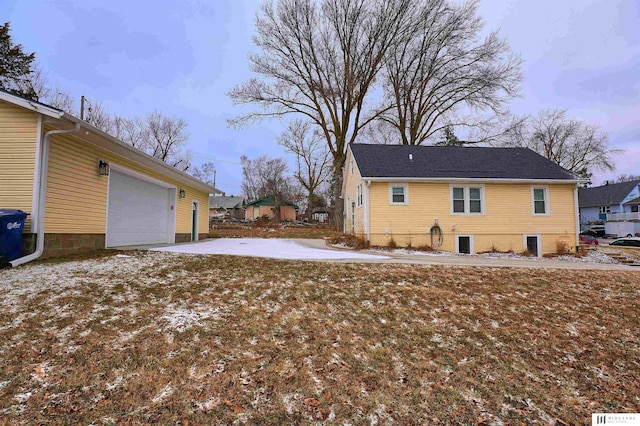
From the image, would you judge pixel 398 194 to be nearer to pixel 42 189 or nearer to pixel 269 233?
pixel 269 233

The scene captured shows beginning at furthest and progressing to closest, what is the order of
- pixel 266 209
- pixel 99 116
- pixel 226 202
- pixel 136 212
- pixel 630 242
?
1. pixel 226 202
2. pixel 266 209
3. pixel 99 116
4. pixel 630 242
5. pixel 136 212

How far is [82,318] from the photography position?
12.1 feet

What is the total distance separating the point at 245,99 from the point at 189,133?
14.7 m

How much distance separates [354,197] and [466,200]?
5.45 metres

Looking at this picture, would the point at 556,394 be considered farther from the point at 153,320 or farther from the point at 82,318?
the point at 82,318

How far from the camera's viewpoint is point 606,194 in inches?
1570

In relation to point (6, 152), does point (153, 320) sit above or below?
below

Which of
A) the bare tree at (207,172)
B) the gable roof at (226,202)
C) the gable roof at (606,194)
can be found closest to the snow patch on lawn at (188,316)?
the gable roof at (226,202)

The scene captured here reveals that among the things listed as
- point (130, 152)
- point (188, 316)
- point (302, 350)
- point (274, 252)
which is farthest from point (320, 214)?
point (302, 350)

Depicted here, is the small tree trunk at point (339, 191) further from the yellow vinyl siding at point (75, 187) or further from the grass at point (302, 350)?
the grass at point (302, 350)

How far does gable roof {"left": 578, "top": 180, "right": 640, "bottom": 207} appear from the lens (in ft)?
123

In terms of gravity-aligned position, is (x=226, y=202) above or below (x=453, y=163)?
above

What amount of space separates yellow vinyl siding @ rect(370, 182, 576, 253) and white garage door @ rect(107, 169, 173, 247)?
28.9 feet

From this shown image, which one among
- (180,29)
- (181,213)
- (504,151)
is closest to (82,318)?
(181,213)
